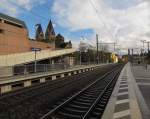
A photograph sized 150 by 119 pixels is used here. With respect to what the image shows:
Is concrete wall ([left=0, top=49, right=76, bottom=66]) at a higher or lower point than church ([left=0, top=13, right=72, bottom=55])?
lower

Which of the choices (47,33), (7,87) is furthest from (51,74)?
(47,33)

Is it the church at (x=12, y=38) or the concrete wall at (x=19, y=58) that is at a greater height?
the church at (x=12, y=38)

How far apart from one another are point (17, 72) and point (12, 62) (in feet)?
86.8

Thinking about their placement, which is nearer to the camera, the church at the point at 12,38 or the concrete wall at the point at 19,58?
the concrete wall at the point at 19,58

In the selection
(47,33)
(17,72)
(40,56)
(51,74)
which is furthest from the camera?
(47,33)

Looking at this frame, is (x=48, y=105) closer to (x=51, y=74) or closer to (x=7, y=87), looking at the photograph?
(x=7, y=87)

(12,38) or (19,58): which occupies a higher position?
(12,38)

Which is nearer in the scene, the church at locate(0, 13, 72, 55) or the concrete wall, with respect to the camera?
the concrete wall

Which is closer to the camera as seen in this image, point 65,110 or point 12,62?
point 65,110

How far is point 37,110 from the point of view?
45.0ft

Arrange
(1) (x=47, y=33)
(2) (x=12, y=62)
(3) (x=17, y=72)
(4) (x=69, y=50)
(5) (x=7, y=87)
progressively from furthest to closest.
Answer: (1) (x=47, y=33), (4) (x=69, y=50), (2) (x=12, y=62), (3) (x=17, y=72), (5) (x=7, y=87)

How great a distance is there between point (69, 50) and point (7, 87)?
64192 mm

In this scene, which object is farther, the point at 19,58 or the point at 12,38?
the point at 12,38

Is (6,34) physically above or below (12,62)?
above
